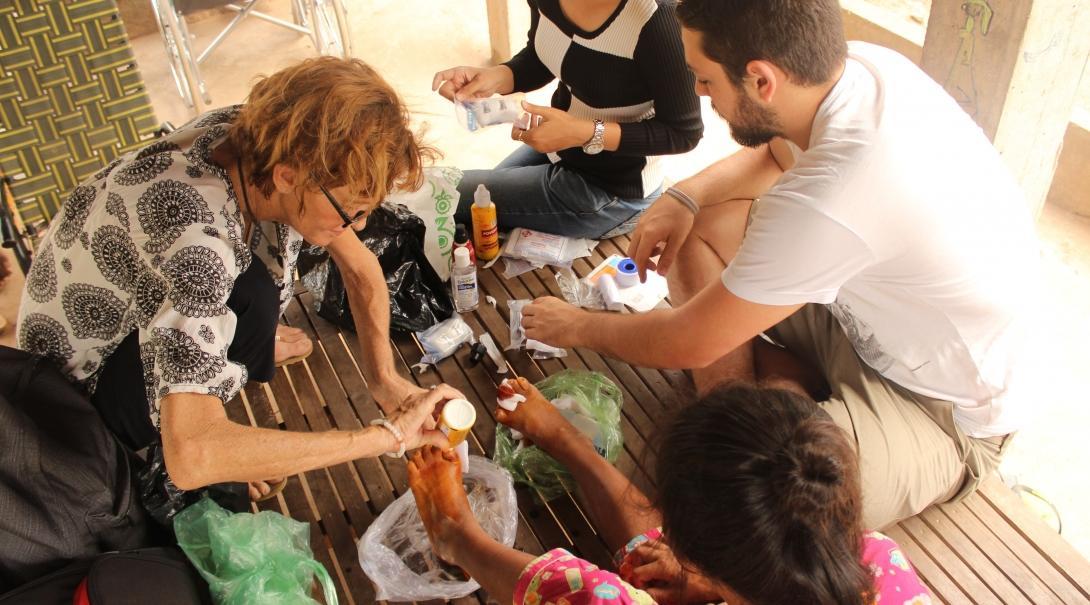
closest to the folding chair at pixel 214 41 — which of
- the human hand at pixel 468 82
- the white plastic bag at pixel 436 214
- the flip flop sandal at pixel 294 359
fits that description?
the human hand at pixel 468 82

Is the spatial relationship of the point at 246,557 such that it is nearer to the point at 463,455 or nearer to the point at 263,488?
the point at 263,488

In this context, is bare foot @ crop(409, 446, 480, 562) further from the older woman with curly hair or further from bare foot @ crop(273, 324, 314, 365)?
bare foot @ crop(273, 324, 314, 365)

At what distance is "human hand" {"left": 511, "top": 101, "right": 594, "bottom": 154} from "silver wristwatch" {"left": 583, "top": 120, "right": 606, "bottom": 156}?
1cm

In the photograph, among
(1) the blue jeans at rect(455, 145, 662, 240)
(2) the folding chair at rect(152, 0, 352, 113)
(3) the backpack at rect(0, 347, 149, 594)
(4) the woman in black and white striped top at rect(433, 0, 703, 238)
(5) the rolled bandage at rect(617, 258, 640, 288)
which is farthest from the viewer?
(2) the folding chair at rect(152, 0, 352, 113)

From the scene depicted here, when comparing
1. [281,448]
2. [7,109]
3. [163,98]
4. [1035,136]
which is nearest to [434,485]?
[281,448]

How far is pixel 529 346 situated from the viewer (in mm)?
2623

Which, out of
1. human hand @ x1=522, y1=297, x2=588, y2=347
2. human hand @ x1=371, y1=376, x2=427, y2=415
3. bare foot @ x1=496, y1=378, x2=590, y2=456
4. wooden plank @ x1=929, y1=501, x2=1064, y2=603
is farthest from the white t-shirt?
human hand @ x1=371, y1=376, x2=427, y2=415

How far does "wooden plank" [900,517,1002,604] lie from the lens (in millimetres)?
2068

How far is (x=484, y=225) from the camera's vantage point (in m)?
2.83

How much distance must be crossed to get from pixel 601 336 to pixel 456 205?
2.83 feet

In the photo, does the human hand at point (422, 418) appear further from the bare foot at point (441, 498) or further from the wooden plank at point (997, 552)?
the wooden plank at point (997, 552)

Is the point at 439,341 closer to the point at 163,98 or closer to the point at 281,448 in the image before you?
the point at 281,448

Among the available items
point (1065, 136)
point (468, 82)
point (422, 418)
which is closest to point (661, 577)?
point (422, 418)

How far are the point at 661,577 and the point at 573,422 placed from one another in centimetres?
61
